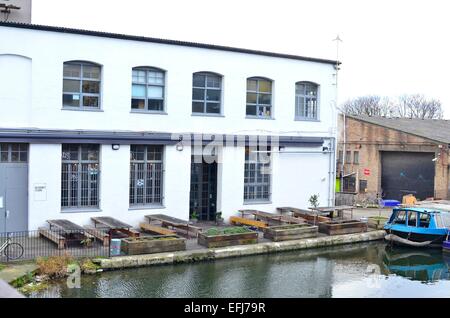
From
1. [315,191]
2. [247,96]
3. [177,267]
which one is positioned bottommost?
[177,267]

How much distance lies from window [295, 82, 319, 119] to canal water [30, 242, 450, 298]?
732 centimetres

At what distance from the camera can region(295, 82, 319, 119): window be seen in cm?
2311

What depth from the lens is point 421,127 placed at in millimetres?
34438

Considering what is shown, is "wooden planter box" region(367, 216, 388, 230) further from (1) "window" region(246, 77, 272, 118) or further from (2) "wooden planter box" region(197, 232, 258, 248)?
(2) "wooden planter box" region(197, 232, 258, 248)

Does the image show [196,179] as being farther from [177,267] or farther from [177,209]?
[177,267]

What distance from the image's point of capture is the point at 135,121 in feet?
62.5

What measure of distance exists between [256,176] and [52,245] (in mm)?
8969

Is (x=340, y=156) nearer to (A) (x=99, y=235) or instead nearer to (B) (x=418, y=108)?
(A) (x=99, y=235)

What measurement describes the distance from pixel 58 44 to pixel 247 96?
7.53 m

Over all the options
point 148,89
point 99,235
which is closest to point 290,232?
point 99,235

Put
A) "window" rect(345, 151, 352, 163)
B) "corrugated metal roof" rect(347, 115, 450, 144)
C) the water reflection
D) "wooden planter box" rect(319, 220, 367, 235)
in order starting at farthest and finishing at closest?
"window" rect(345, 151, 352, 163), "corrugated metal roof" rect(347, 115, 450, 144), "wooden planter box" rect(319, 220, 367, 235), the water reflection

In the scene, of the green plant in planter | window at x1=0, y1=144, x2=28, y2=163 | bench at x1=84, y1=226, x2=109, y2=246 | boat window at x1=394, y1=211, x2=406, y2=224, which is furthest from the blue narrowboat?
window at x1=0, y1=144, x2=28, y2=163

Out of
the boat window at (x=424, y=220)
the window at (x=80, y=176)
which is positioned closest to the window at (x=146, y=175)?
the window at (x=80, y=176)
